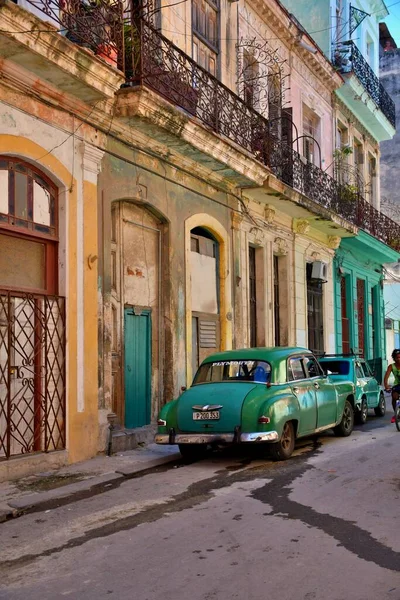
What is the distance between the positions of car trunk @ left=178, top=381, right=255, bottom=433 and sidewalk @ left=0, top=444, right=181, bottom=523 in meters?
0.87

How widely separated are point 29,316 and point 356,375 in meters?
7.40

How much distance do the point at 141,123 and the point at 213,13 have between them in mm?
5124

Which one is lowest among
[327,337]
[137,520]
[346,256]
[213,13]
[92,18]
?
[137,520]

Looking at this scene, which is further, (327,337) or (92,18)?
(327,337)

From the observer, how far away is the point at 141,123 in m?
11.9

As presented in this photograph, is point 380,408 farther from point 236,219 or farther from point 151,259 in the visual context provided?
point 151,259

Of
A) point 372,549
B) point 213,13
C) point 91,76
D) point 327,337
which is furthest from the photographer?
point 327,337

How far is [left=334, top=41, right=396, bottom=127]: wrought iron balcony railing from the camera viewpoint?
2272cm

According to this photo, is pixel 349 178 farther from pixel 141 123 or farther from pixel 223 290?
pixel 141 123

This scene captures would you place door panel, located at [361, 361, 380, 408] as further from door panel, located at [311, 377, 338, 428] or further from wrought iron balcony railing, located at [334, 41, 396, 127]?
wrought iron balcony railing, located at [334, 41, 396, 127]

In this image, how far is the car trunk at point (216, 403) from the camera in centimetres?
957

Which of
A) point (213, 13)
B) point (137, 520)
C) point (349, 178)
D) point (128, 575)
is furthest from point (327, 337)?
point (128, 575)

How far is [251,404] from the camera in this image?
956 cm

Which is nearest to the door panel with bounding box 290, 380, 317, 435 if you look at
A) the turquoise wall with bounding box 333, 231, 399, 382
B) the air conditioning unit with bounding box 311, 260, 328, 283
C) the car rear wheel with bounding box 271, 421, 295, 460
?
the car rear wheel with bounding box 271, 421, 295, 460
